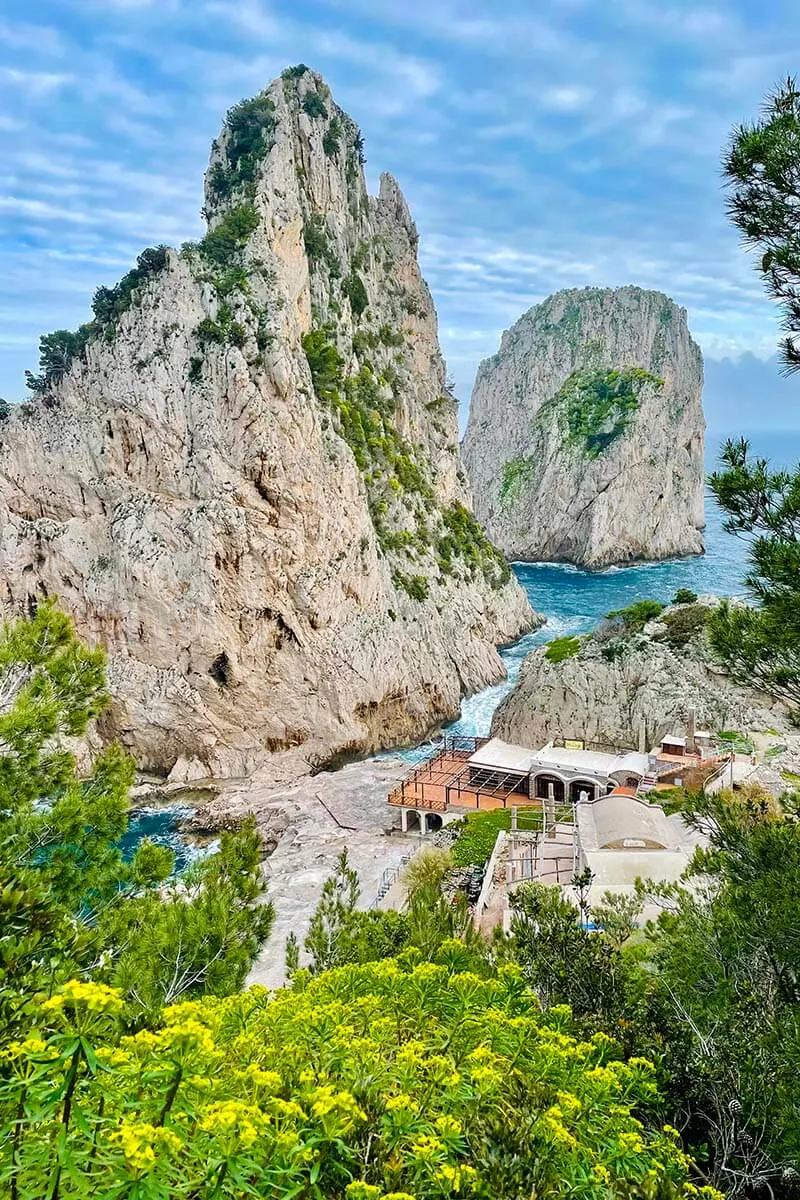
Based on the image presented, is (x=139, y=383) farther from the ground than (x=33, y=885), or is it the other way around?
(x=139, y=383)

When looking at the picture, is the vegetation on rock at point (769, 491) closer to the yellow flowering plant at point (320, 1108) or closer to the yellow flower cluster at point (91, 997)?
the yellow flowering plant at point (320, 1108)

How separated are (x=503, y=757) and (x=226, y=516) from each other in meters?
17.7

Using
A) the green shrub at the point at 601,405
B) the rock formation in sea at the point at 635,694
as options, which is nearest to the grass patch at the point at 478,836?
the rock formation in sea at the point at 635,694

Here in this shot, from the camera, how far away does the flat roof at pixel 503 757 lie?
28375 millimetres

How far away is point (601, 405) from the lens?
322 ft

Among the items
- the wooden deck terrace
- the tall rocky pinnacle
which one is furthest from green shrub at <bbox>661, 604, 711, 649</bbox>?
the tall rocky pinnacle

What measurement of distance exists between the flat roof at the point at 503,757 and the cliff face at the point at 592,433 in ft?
205

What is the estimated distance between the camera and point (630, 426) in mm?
92750

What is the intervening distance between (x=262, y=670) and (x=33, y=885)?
31.2 m

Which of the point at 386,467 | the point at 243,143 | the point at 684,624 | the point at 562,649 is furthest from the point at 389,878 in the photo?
the point at 243,143

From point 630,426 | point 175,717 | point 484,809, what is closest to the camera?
point 484,809

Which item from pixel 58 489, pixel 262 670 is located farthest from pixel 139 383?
pixel 262 670

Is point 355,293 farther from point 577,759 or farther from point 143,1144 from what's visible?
point 143,1144

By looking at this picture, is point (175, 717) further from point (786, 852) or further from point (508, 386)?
point (508, 386)
